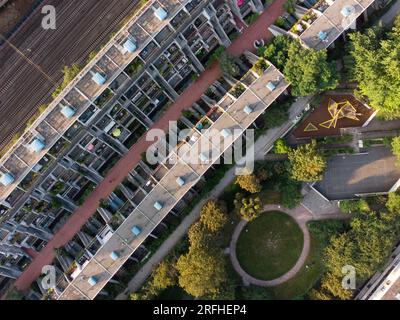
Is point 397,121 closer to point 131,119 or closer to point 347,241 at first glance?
point 347,241

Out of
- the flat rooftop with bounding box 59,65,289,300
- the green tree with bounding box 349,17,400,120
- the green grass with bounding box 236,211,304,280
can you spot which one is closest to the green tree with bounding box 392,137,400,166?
the green tree with bounding box 349,17,400,120

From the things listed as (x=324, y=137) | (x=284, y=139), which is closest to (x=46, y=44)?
(x=284, y=139)

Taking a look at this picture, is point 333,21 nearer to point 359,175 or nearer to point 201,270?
point 359,175

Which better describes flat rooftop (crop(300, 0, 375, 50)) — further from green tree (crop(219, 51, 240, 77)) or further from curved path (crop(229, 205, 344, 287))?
curved path (crop(229, 205, 344, 287))

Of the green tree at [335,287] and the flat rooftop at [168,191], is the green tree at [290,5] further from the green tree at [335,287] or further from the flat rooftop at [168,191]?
the green tree at [335,287]

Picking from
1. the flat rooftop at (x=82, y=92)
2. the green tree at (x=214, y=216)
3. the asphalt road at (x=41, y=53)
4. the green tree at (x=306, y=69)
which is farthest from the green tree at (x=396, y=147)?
the asphalt road at (x=41, y=53)
